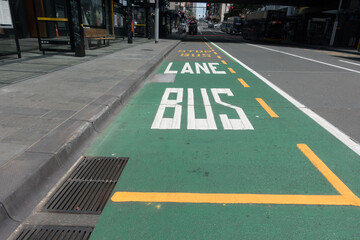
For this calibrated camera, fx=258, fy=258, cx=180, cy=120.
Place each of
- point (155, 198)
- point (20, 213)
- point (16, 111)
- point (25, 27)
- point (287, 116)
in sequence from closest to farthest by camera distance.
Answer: point (20, 213), point (155, 198), point (16, 111), point (287, 116), point (25, 27)

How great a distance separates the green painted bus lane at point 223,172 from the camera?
2227 millimetres

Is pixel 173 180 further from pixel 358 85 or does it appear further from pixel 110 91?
pixel 358 85

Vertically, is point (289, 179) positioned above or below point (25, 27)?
below

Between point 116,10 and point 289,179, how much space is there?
24.8 meters

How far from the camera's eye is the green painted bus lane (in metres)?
2.23

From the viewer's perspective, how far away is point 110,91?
5789 mm

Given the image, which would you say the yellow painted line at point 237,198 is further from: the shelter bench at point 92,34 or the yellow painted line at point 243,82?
the shelter bench at point 92,34

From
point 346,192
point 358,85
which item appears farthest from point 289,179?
point 358,85

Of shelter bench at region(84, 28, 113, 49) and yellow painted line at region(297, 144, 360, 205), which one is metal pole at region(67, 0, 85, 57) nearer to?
shelter bench at region(84, 28, 113, 49)

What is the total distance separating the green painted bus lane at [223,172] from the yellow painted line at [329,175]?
40 mm

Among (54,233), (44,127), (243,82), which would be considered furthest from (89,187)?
(243,82)

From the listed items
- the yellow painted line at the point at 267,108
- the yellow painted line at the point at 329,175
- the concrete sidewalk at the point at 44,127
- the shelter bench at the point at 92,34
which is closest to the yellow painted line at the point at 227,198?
the yellow painted line at the point at 329,175

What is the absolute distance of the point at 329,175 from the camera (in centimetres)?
304

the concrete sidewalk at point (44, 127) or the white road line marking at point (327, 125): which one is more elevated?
the concrete sidewalk at point (44, 127)
